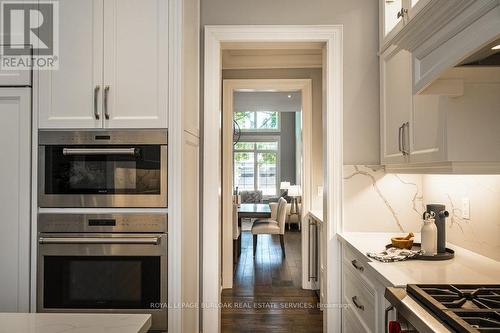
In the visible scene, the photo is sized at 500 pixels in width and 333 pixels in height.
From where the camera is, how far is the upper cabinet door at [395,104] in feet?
6.79

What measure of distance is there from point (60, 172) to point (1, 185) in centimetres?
33

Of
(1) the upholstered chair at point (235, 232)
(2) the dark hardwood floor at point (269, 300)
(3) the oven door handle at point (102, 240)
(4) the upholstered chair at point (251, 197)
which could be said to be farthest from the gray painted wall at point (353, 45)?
(4) the upholstered chair at point (251, 197)

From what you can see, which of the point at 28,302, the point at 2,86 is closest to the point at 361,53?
the point at 2,86

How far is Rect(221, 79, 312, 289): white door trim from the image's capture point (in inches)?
167

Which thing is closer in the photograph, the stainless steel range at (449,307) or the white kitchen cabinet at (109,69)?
the stainless steel range at (449,307)

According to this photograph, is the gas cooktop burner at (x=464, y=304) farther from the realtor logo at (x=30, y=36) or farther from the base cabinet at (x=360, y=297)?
the realtor logo at (x=30, y=36)

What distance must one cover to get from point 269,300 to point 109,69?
2.89m

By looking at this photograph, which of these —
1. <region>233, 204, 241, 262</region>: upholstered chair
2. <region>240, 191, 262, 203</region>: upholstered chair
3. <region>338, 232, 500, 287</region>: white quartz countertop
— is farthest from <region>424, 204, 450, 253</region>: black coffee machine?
<region>240, 191, 262, 203</region>: upholstered chair

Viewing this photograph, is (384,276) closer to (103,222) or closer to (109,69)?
(103,222)

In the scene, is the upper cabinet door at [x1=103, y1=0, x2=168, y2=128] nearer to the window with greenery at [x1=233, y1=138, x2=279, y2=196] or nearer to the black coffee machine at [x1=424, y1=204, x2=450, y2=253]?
the black coffee machine at [x1=424, y1=204, x2=450, y2=253]

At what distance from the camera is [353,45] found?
2572 millimetres

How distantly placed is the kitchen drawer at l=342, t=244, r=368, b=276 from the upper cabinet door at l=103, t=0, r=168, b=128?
1.27 meters

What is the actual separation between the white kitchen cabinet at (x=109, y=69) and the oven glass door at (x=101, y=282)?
73 centimetres

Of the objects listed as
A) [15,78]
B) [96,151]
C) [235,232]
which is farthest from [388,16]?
[235,232]
